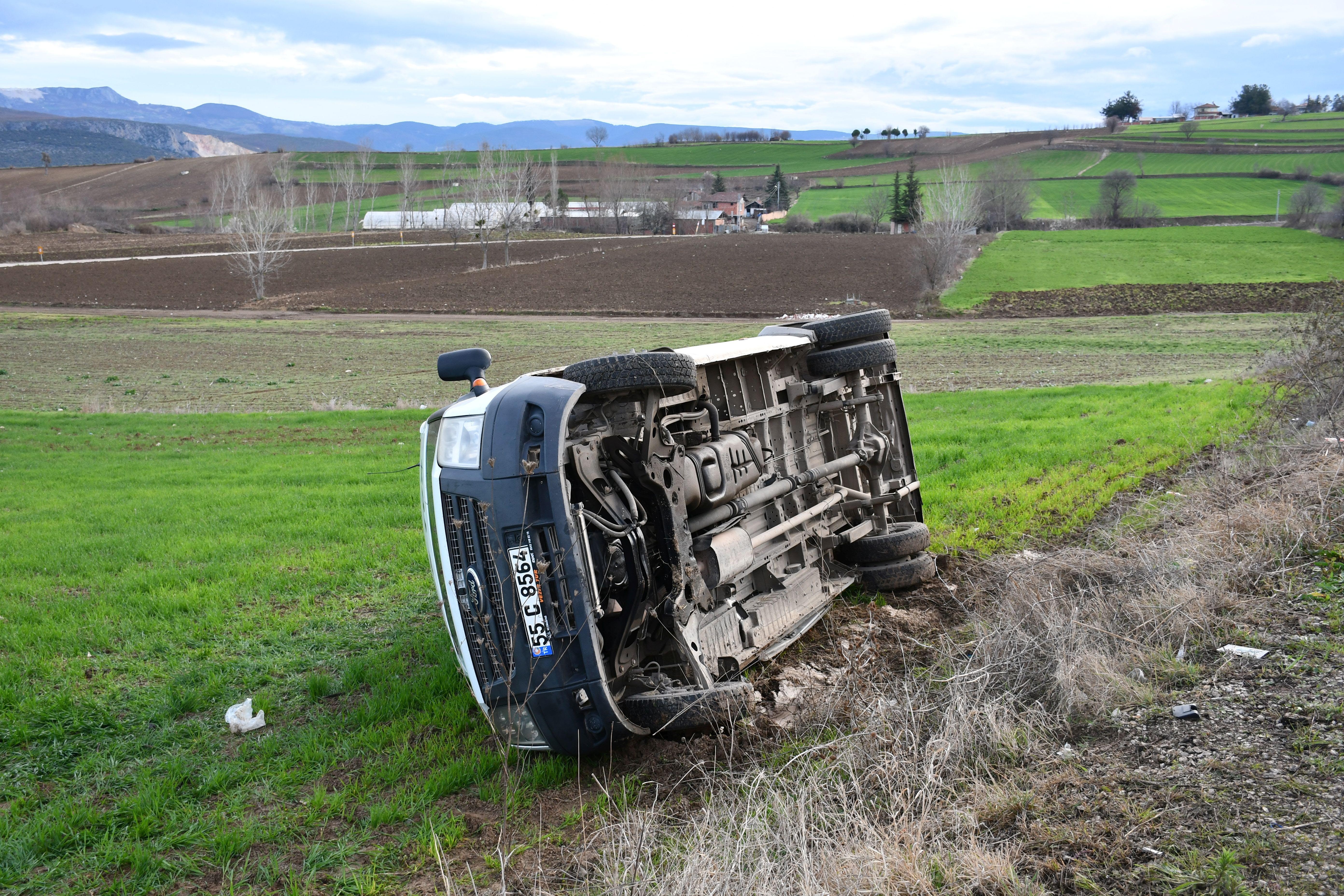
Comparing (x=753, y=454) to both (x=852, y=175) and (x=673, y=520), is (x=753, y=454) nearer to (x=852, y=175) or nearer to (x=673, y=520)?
(x=673, y=520)

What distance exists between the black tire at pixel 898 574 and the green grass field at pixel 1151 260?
37.4 meters

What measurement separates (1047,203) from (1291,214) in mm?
22231

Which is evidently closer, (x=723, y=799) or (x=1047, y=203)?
(x=723, y=799)

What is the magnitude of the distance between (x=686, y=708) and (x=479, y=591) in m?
1.12

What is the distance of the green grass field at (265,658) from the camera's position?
152 inches

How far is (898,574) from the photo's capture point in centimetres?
687

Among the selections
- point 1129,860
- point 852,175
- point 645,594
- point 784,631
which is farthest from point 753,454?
point 852,175

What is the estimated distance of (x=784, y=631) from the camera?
581 cm

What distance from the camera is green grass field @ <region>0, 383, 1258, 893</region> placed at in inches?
152

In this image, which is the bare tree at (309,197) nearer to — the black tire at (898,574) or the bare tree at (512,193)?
the bare tree at (512,193)

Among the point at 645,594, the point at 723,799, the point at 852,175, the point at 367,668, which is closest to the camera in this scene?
the point at 723,799

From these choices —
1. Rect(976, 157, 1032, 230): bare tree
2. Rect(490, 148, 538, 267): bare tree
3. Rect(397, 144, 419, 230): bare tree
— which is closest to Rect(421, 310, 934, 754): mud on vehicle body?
Rect(490, 148, 538, 267): bare tree

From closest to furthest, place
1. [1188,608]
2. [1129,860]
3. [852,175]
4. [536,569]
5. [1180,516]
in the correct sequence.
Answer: [1129,860] → [536,569] → [1188,608] → [1180,516] → [852,175]

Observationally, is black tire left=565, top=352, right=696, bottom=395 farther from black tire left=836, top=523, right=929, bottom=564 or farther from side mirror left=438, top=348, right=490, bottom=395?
black tire left=836, top=523, right=929, bottom=564
